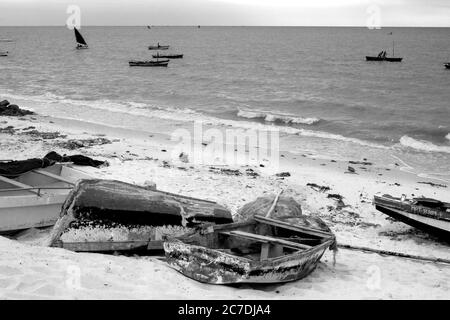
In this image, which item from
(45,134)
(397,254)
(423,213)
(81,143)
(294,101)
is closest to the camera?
(397,254)

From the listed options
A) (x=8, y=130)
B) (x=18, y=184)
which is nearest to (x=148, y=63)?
(x=8, y=130)

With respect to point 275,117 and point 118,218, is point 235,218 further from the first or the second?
point 275,117

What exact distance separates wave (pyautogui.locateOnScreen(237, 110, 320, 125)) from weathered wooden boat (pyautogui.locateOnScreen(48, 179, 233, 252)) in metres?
17.0

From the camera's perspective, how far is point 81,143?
15133mm

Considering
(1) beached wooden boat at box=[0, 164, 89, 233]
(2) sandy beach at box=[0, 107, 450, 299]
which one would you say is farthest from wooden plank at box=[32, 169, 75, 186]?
(2) sandy beach at box=[0, 107, 450, 299]

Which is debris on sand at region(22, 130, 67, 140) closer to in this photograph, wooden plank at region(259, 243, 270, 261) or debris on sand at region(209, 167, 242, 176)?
debris on sand at region(209, 167, 242, 176)

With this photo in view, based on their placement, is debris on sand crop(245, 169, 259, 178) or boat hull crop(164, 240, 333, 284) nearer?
boat hull crop(164, 240, 333, 284)

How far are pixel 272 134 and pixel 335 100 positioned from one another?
43.7 ft

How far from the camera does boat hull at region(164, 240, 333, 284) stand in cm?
607

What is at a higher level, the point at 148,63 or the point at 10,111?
the point at 148,63

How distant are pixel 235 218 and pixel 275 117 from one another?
54.8 feet

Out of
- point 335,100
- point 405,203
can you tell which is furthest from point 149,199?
point 335,100

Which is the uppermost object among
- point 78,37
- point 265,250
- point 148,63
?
point 78,37
